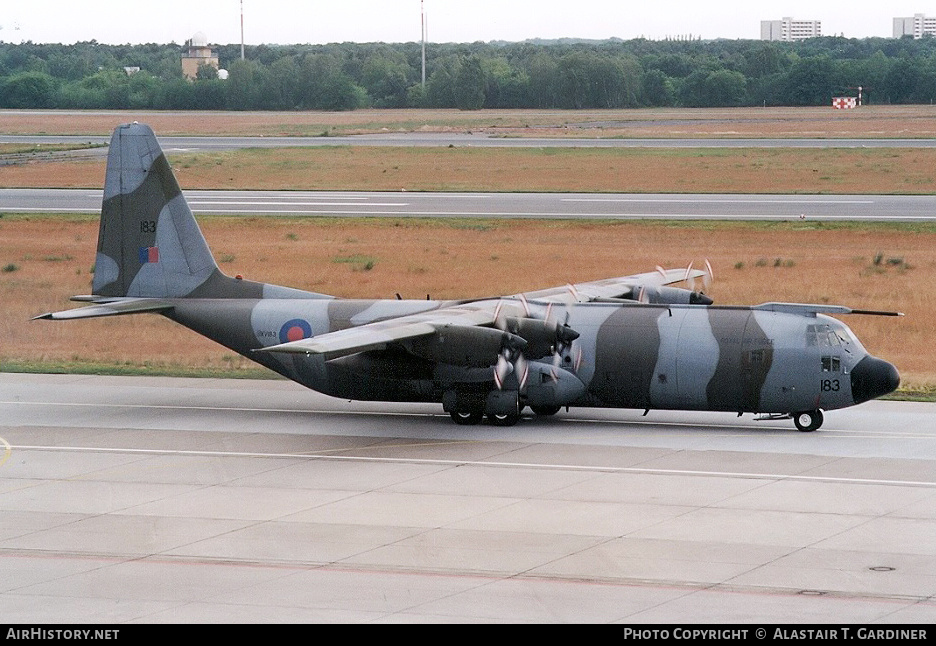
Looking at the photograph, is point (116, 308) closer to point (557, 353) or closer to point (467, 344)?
point (467, 344)

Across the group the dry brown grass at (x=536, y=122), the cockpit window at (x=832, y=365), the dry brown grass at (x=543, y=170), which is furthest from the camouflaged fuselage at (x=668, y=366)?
the dry brown grass at (x=536, y=122)

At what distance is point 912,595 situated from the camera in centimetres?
1872

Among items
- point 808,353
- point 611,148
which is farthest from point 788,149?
point 808,353

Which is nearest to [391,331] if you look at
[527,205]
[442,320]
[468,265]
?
[442,320]

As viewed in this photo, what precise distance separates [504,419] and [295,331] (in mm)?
6033

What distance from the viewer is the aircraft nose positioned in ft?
96.9

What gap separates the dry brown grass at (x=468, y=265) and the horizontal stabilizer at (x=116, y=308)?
303 inches

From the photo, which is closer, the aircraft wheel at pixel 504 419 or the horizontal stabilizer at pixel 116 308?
the aircraft wheel at pixel 504 419

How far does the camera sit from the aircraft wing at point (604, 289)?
33719 millimetres

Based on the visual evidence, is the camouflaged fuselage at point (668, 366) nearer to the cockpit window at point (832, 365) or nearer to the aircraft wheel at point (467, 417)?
the cockpit window at point (832, 365)

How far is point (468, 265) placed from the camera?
58781mm

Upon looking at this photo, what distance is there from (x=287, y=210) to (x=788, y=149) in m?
47.3

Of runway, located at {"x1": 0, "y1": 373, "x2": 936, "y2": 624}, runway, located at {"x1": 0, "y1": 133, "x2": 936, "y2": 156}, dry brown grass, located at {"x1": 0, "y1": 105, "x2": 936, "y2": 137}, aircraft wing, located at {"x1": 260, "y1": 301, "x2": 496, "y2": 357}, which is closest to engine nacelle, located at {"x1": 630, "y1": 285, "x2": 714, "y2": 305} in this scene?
runway, located at {"x1": 0, "y1": 373, "x2": 936, "y2": 624}

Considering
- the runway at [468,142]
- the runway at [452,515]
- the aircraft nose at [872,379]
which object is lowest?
the runway at [452,515]
